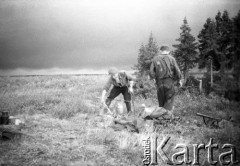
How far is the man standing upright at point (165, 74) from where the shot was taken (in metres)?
5.89

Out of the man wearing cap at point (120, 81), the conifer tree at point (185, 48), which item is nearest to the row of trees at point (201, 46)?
the conifer tree at point (185, 48)

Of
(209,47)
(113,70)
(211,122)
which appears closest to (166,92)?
(211,122)

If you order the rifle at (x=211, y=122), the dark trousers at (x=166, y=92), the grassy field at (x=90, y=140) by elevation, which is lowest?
the grassy field at (x=90, y=140)

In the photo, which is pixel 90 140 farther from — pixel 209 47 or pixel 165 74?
pixel 209 47

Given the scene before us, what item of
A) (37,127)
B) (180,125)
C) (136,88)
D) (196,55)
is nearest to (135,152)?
(180,125)

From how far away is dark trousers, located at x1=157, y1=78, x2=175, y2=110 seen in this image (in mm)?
5949

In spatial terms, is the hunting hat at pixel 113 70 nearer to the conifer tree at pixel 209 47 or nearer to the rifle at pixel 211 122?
the rifle at pixel 211 122

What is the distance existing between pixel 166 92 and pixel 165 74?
1.74 ft

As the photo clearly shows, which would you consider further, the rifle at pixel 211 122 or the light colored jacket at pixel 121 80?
the light colored jacket at pixel 121 80

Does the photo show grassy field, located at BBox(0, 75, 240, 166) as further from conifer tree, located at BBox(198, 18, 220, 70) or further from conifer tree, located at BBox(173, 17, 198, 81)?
conifer tree, located at BBox(198, 18, 220, 70)

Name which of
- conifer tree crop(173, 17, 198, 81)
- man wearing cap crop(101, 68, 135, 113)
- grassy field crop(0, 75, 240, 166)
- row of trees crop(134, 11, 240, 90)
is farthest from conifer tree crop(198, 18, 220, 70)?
grassy field crop(0, 75, 240, 166)

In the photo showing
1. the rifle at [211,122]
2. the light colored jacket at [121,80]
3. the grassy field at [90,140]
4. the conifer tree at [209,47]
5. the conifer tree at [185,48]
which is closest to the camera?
the grassy field at [90,140]

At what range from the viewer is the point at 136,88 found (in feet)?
41.7

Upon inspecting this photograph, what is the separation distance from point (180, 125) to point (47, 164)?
137 inches
